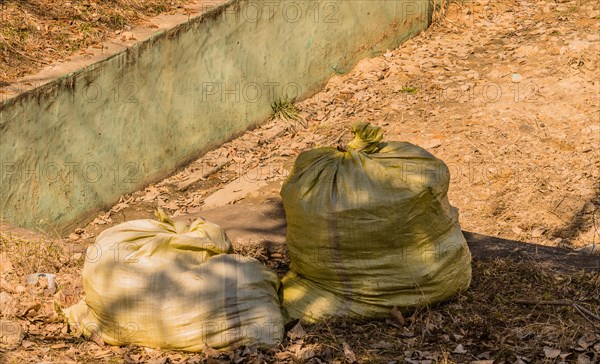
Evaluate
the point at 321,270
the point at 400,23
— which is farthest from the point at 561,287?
the point at 400,23

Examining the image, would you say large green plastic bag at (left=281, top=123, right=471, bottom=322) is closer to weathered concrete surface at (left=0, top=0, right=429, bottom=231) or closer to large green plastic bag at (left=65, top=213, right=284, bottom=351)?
large green plastic bag at (left=65, top=213, right=284, bottom=351)

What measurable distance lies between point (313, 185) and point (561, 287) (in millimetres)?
1368

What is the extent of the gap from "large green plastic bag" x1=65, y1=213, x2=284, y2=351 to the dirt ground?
3.1 inches

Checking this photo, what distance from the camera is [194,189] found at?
24.0 feet

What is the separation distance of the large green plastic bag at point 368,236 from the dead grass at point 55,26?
262 centimetres

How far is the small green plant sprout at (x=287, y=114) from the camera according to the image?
26.9 ft

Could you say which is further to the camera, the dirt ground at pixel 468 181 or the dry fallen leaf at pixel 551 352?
the dirt ground at pixel 468 181

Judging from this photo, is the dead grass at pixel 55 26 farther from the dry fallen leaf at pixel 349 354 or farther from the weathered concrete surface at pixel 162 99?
the dry fallen leaf at pixel 349 354

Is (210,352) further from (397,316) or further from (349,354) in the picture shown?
(397,316)

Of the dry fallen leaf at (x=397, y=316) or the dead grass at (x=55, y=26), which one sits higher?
the dead grass at (x=55, y=26)

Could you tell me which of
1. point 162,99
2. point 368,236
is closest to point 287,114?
point 162,99

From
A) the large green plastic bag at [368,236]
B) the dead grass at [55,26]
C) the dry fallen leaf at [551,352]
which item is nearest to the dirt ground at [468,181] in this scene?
the dry fallen leaf at [551,352]

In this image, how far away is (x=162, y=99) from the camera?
7.15 m

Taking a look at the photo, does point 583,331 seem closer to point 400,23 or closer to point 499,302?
point 499,302
